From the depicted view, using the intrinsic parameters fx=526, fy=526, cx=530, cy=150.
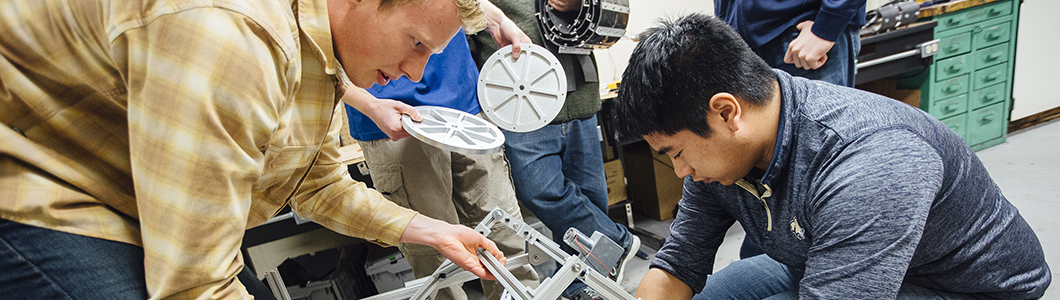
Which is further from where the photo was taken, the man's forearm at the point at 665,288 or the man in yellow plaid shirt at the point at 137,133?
the man's forearm at the point at 665,288

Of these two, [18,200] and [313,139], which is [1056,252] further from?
[18,200]

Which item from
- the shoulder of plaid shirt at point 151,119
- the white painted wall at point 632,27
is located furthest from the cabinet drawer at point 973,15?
the shoulder of plaid shirt at point 151,119

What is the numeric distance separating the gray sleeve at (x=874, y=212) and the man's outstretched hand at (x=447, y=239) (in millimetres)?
625

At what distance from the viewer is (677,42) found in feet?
2.78

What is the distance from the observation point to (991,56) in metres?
3.14

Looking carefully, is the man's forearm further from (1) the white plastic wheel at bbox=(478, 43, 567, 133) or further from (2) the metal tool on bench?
(1) the white plastic wheel at bbox=(478, 43, 567, 133)

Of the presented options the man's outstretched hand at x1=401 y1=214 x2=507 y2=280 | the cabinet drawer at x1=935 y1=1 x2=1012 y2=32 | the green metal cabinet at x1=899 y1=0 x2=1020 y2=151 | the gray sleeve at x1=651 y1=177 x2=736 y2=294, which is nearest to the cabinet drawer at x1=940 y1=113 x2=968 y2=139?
the green metal cabinet at x1=899 y1=0 x2=1020 y2=151

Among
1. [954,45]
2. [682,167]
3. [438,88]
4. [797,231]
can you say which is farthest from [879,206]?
[954,45]

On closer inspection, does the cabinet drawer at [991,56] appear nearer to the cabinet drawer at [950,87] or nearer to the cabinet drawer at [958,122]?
the cabinet drawer at [950,87]

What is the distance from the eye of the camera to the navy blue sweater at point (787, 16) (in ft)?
5.18

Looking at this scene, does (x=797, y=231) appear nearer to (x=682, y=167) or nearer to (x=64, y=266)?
(x=682, y=167)

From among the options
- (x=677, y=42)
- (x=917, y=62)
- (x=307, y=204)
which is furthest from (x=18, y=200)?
(x=917, y=62)

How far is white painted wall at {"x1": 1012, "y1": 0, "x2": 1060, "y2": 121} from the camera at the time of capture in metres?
3.41

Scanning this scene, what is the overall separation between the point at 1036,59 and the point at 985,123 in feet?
2.39
